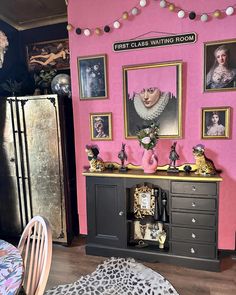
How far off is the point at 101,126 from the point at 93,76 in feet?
1.81

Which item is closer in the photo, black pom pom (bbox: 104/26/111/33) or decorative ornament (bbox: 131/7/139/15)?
decorative ornament (bbox: 131/7/139/15)

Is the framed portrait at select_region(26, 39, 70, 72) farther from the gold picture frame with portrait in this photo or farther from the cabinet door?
the gold picture frame with portrait

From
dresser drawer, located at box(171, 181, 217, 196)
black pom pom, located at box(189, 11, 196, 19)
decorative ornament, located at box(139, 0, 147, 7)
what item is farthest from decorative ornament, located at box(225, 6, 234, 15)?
dresser drawer, located at box(171, 181, 217, 196)

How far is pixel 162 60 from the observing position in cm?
246

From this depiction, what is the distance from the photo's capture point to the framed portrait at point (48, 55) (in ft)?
10.0

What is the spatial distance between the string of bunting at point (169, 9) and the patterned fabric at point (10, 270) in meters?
2.21

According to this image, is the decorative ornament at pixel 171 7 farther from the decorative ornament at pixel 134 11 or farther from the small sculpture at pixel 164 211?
the small sculpture at pixel 164 211

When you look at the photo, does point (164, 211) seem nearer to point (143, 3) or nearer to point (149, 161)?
point (149, 161)

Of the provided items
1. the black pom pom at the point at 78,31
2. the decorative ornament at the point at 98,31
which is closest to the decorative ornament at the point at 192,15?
the decorative ornament at the point at 98,31

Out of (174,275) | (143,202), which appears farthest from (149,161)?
(174,275)

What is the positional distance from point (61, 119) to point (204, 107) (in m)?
1.49

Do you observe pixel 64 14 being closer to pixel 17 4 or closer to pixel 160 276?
pixel 17 4

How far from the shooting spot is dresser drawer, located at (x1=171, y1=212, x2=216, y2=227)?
7.34 ft

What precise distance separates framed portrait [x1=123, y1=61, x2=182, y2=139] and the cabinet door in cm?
59
